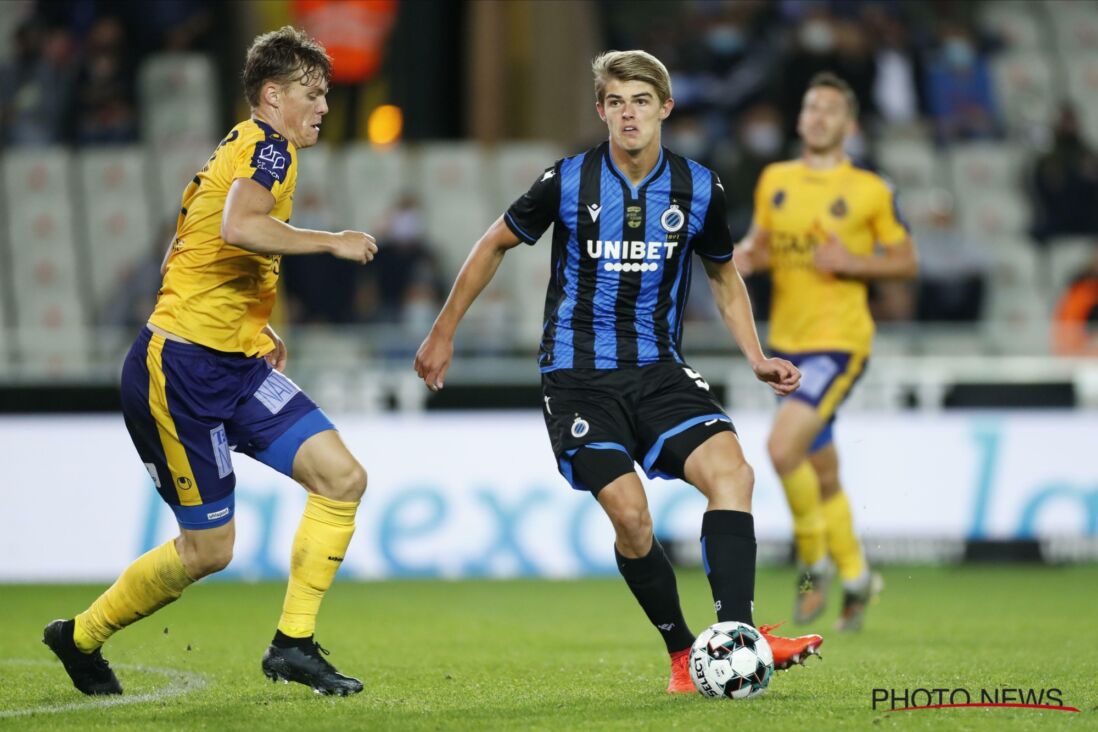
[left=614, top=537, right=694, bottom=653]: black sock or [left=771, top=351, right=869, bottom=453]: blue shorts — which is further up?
[left=771, top=351, right=869, bottom=453]: blue shorts

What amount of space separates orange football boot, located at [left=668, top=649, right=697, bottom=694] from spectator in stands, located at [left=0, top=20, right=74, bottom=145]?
1171cm

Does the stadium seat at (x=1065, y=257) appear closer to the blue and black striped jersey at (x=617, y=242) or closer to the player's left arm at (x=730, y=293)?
the player's left arm at (x=730, y=293)

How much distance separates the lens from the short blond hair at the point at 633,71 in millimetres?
5816

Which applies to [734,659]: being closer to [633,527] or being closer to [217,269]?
[633,527]

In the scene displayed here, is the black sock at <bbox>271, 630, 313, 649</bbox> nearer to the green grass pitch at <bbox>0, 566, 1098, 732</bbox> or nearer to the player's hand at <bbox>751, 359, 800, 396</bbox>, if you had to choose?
the green grass pitch at <bbox>0, 566, 1098, 732</bbox>

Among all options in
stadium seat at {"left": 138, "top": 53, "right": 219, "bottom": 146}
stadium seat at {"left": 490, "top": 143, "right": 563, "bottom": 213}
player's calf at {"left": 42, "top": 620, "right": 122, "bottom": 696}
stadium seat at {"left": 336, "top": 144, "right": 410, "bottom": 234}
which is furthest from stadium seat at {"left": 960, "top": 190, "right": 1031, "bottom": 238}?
A: player's calf at {"left": 42, "top": 620, "right": 122, "bottom": 696}

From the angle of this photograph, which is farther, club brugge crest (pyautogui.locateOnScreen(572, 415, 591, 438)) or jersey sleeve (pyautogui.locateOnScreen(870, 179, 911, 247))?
jersey sleeve (pyautogui.locateOnScreen(870, 179, 911, 247))

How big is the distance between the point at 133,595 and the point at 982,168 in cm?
1214

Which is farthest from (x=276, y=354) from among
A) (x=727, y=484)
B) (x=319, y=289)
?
(x=319, y=289)

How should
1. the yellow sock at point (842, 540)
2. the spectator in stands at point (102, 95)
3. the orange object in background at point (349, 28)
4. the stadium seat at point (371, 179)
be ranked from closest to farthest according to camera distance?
the yellow sock at point (842, 540), the stadium seat at point (371, 179), the spectator in stands at point (102, 95), the orange object in background at point (349, 28)

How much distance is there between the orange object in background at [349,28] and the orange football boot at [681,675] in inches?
442

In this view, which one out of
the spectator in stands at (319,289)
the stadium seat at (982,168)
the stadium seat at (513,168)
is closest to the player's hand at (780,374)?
the spectator in stands at (319,289)

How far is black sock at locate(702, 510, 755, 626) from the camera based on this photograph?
555cm

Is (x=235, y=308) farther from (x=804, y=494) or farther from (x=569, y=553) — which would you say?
(x=569, y=553)
